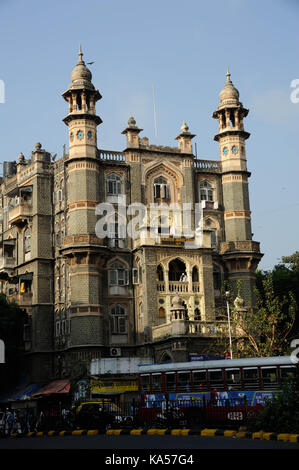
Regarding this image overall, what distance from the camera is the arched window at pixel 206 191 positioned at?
5791 cm

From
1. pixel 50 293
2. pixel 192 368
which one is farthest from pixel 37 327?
pixel 192 368

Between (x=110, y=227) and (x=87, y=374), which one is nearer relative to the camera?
(x=87, y=374)

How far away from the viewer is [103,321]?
172ft

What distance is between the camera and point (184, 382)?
114 ft

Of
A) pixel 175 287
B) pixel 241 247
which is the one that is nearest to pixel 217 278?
pixel 241 247

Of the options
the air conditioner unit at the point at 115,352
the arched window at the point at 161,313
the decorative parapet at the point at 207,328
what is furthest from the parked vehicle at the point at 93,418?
the air conditioner unit at the point at 115,352

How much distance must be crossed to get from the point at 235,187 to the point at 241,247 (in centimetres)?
507

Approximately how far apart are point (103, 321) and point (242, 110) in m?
20.2

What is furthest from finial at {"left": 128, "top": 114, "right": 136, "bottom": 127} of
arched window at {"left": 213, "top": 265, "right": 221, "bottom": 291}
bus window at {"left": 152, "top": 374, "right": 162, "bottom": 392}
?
bus window at {"left": 152, "top": 374, "right": 162, "bottom": 392}

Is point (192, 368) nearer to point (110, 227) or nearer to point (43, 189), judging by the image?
point (110, 227)

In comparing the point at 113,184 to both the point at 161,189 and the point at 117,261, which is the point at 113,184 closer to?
the point at 161,189

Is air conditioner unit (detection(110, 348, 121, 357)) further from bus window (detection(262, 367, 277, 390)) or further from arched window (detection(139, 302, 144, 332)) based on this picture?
bus window (detection(262, 367, 277, 390))

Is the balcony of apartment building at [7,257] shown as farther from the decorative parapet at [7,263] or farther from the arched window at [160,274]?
the arched window at [160,274]

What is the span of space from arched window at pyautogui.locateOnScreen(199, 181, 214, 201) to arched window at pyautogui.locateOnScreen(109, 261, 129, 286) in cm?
902
